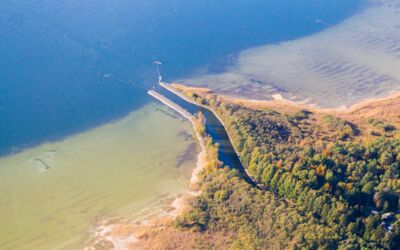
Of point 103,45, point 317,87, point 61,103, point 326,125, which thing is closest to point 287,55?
point 317,87

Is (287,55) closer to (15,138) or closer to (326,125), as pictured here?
(326,125)

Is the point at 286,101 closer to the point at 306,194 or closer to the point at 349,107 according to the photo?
the point at 349,107

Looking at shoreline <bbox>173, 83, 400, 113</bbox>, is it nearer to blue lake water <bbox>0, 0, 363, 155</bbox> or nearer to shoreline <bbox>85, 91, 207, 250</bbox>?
blue lake water <bbox>0, 0, 363, 155</bbox>

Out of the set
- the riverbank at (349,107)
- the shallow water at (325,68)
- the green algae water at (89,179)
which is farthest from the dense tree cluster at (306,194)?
the shallow water at (325,68)

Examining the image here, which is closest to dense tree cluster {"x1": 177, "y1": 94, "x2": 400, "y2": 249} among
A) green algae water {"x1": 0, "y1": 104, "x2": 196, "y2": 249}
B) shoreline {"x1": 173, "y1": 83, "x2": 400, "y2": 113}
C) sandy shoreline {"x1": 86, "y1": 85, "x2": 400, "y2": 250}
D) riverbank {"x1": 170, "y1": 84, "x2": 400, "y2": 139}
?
sandy shoreline {"x1": 86, "y1": 85, "x2": 400, "y2": 250}

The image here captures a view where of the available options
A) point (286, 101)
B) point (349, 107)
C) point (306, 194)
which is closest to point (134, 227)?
point (306, 194)
